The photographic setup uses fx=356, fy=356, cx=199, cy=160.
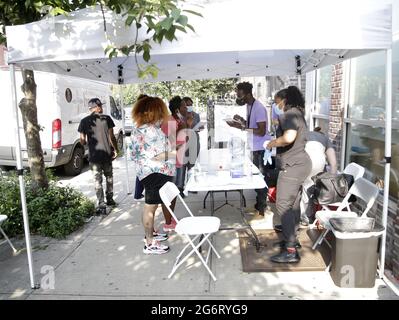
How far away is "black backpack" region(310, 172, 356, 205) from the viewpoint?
397cm

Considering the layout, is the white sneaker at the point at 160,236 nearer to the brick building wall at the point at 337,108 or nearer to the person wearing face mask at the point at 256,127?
the person wearing face mask at the point at 256,127

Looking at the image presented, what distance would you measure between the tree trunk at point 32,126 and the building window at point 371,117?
4495mm

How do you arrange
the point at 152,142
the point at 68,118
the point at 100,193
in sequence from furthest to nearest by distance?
the point at 68,118 → the point at 100,193 → the point at 152,142

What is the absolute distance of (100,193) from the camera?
5.62m

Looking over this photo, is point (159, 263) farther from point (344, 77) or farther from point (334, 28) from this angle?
point (344, 77)

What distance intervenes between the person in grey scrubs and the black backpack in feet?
1.46

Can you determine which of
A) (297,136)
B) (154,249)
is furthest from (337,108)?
(154,249)

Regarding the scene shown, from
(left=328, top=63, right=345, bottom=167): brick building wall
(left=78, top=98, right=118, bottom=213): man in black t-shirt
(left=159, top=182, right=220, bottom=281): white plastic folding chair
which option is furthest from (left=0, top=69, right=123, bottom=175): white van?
(left=328, top=63, right=345, bottom=167): brick building wall

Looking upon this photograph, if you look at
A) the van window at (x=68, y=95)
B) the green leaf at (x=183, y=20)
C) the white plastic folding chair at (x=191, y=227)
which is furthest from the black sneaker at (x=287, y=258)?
the van window at (x=68, y=95)

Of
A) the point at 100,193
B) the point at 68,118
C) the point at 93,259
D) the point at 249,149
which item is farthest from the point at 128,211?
the point at 68,118

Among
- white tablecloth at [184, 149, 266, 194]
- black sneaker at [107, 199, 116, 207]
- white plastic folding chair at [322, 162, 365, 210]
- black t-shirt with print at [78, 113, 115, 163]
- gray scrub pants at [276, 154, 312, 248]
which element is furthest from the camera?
black sneaker at [107, 199, 116, 207]

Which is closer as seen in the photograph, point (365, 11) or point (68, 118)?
point (365, 11)

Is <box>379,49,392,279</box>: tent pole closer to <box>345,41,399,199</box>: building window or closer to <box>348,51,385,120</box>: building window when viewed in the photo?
<box>345,41,399,199</box>: building window
